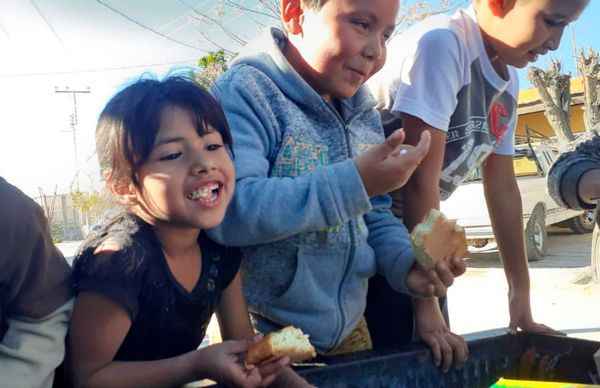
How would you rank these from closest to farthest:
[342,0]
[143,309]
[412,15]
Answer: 1. [143,309]
2. [342,0]
3. [412,15]

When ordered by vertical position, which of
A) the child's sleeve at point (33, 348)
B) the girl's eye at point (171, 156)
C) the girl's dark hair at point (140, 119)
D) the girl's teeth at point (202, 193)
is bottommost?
the child's sleeve at point (33, 348)

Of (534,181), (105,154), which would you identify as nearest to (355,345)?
(105,154)

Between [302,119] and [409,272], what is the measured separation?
0.44 meters

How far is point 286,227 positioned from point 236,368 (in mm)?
288

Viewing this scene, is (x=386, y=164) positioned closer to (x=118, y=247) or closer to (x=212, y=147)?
(x=212, y=147)

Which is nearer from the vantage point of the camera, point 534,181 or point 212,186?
point 212,186

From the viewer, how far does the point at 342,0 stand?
4.42 ft

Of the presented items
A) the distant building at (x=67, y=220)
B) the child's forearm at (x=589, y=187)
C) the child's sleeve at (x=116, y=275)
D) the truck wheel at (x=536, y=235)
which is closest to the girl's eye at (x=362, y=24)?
the child's sleeve at (x=116, y=275)

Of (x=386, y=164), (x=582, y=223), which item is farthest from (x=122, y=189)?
(x=582, y=223)

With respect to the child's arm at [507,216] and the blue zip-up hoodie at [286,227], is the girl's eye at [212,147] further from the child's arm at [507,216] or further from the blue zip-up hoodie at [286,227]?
the child's arm at [507,216]

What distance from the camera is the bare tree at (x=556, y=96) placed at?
13.2 metres

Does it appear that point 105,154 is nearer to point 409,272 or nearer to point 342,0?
point 342,0

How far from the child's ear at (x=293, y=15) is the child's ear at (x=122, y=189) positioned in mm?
572

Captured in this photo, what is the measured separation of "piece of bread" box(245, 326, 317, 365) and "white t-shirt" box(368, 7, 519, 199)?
2.31 feet
